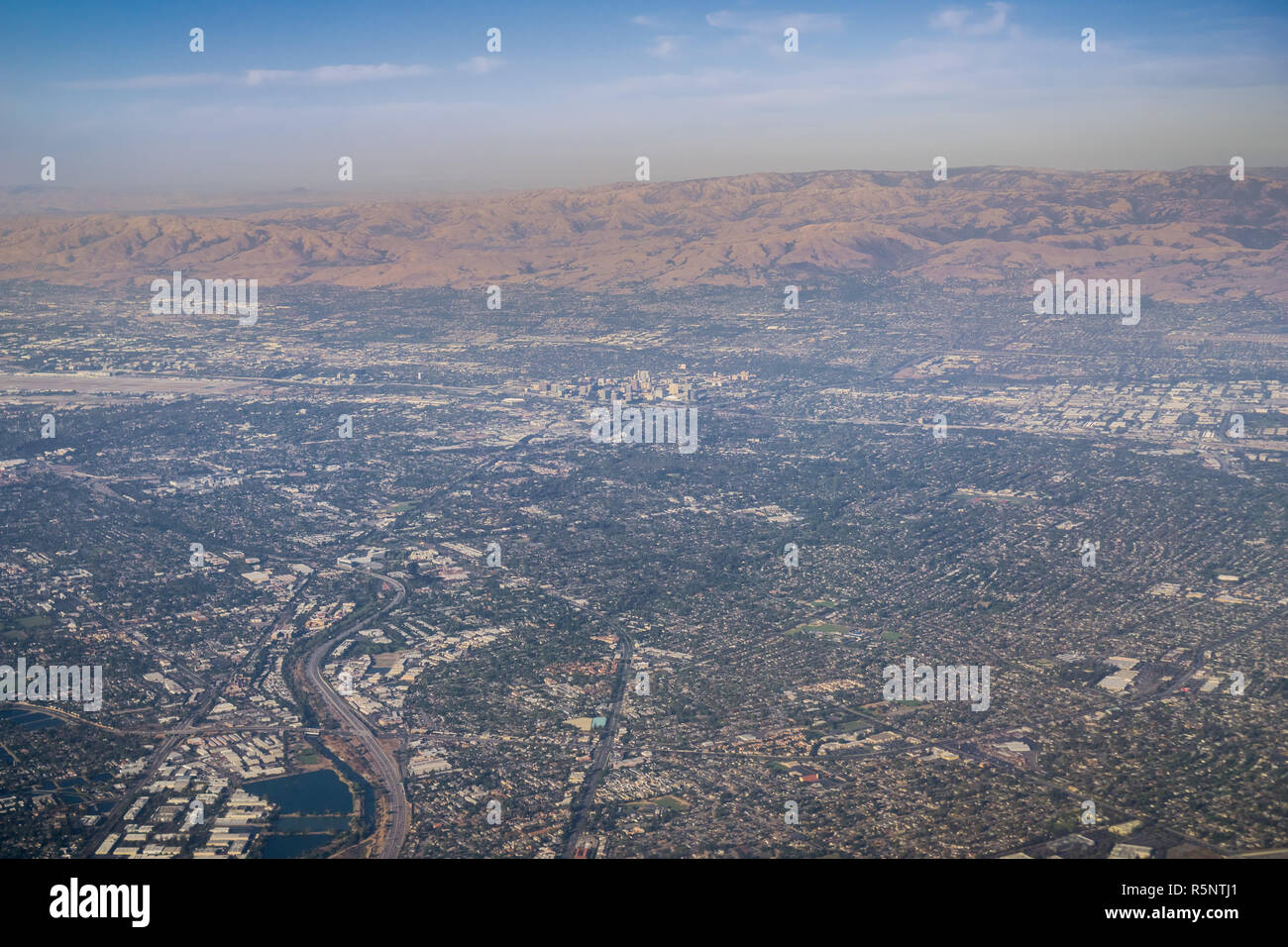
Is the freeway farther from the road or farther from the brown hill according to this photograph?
the brown hill

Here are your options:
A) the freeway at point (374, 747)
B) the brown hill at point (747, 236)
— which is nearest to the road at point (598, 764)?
the freeway at point (374, 747)

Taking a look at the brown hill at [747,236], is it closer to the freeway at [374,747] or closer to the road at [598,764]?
the freeway at [374,747]

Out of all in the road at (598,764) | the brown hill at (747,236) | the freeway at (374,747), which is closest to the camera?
the road at (598,764)

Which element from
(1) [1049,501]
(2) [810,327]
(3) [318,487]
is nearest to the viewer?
(1) [1049,501]

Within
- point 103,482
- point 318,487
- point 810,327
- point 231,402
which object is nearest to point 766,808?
point 318,487

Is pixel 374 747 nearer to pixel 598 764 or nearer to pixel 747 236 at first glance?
pixel 598 764

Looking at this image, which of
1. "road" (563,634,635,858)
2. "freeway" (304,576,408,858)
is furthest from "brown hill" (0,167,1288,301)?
"road" (563,634,635,858)
